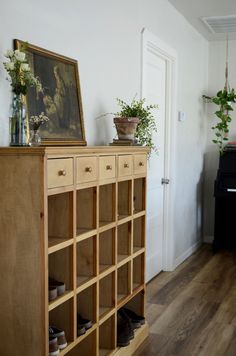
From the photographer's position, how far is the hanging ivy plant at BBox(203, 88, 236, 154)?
5.60 meters

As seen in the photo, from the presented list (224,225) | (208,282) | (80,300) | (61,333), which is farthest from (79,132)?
(224,225)

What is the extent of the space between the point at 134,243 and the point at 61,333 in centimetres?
105

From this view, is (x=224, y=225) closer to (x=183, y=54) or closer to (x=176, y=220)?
(x=176, y=220)

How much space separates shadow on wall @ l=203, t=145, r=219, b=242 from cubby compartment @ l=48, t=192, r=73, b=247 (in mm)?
4092

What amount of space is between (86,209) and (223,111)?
3.77m

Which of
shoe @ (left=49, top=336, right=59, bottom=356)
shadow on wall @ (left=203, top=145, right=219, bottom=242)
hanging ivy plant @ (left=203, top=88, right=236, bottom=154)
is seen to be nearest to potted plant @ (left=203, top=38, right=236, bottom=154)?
hanging ivy plant @ (left=203, top=88, right=236, bottom=154)

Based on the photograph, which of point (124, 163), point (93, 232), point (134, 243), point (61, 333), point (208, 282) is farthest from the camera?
point (208, 282)

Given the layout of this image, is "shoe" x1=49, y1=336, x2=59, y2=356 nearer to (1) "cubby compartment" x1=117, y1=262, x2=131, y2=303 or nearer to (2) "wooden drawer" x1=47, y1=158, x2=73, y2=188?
(2) "wooden drawer" x1=47, y1=158, x2=73, y2=188

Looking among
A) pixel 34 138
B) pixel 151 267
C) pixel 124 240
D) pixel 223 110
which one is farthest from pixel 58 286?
pixel 223 110

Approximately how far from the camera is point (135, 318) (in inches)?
120

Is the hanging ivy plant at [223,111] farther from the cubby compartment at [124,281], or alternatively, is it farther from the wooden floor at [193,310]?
the cubby compartment at [124,281]

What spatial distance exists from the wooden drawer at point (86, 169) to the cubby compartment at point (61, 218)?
110 millimetres

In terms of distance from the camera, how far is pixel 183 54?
4941mm

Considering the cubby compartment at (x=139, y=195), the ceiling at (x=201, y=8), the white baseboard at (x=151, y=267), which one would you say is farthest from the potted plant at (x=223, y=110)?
the cubby compartment at (x=139, y=195)
